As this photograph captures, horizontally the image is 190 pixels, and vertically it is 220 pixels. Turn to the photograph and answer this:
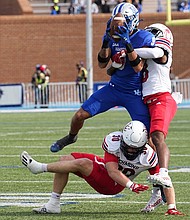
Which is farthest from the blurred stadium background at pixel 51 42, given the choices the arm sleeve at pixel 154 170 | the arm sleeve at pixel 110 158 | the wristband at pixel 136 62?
the arm sleeve at pixel 110 158

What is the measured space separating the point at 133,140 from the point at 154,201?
0.83 m

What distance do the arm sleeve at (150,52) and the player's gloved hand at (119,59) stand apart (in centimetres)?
22

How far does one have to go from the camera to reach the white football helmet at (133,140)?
8078 millimetres

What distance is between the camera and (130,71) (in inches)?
369

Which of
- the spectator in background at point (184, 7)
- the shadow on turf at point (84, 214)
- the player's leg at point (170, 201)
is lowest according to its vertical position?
the shadow on turf at point (84, 214)

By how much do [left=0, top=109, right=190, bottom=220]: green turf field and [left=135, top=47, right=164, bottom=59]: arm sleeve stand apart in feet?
4.93

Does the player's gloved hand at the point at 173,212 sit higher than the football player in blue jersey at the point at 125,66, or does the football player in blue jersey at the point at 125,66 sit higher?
the football player in blue jersey at the point at 125,66

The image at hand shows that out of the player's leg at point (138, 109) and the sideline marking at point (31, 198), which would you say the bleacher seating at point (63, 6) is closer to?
the sideline marking at point (31, 198)

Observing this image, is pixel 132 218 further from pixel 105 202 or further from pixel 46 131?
pixel 46 131

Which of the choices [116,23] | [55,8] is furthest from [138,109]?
[55,8]

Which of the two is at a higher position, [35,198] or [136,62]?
[136,62]

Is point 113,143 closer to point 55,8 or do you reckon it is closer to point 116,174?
point 116,174

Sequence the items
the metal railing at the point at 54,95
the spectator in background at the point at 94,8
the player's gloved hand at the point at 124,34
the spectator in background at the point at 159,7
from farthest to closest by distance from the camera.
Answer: the spectator in background at the point at 159,7, the spectator in background at the point at 94,8, the metal railing at the point at 54,95, the player's gloved hand at the point at 124,34

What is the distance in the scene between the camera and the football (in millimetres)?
9047
